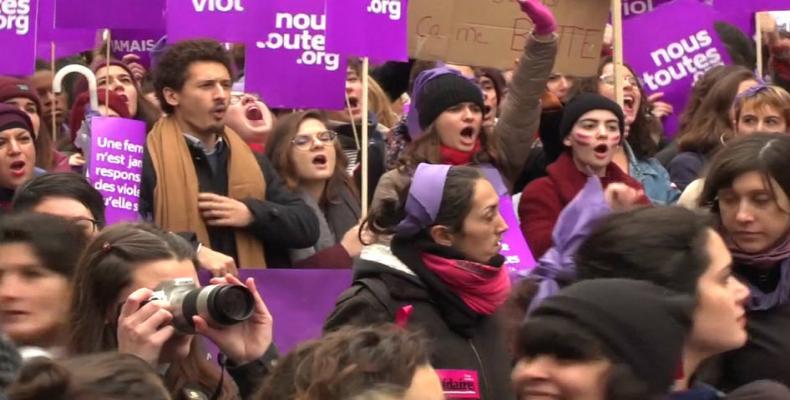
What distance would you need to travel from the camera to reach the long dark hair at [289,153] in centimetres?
762

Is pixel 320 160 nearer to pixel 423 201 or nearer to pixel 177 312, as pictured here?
pixel 423 201

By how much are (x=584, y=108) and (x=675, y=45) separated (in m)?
2.01

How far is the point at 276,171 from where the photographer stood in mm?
7539

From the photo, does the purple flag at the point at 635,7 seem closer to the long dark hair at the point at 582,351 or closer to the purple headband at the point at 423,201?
the purple headband at the point at 423,201

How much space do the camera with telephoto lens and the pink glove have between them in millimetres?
3464

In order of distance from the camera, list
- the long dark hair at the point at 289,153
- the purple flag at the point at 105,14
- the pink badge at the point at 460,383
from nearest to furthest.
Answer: the pink badge at the point at 460,383, the long dark hair at the point at 289,153, the purple flag at the point at 105,14

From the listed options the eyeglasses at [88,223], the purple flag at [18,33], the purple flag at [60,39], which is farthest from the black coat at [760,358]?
the purple flag at [60,39]

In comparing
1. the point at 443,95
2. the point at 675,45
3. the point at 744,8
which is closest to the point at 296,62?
the point at 443,95

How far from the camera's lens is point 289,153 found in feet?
25.0

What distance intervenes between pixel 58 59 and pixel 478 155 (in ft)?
14.9

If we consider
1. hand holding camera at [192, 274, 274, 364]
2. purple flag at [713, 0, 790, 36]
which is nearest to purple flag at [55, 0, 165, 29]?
purple flag at [713, 0, 790, 36]

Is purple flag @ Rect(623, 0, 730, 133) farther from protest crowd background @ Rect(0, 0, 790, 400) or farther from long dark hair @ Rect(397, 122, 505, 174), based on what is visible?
long dark hair @ Rect(397, 122, 505, 174)

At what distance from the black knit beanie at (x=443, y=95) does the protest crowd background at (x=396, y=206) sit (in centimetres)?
1

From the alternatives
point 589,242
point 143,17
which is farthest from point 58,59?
point 589,242
